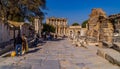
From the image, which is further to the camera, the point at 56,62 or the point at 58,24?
the point at 58,24

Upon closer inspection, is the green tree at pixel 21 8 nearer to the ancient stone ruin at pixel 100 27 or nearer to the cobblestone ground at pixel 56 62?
the ancient stone ruin at pixel 100 27

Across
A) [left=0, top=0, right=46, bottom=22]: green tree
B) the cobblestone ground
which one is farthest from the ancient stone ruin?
[left=0, top=0, right=46, bottom=22]: green tree

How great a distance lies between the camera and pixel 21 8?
4922cm

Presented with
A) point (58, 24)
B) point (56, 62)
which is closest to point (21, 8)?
point (56, 62)

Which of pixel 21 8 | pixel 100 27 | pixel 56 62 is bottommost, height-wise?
pixel 56 62

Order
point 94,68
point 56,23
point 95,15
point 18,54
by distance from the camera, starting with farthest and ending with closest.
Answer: point 56,23
point 95,15
point 18,54
point 94,68

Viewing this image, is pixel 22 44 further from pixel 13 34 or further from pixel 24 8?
pixel 24 8

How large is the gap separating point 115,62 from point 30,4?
37.0 m

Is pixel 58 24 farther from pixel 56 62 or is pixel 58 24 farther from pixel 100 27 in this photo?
pixel 56 62

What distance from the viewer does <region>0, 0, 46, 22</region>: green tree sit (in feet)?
153

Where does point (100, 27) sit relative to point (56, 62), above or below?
above

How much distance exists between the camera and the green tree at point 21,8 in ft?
153

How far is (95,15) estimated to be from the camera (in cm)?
3719

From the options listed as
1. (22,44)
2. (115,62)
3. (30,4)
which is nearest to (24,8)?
(30,4)
